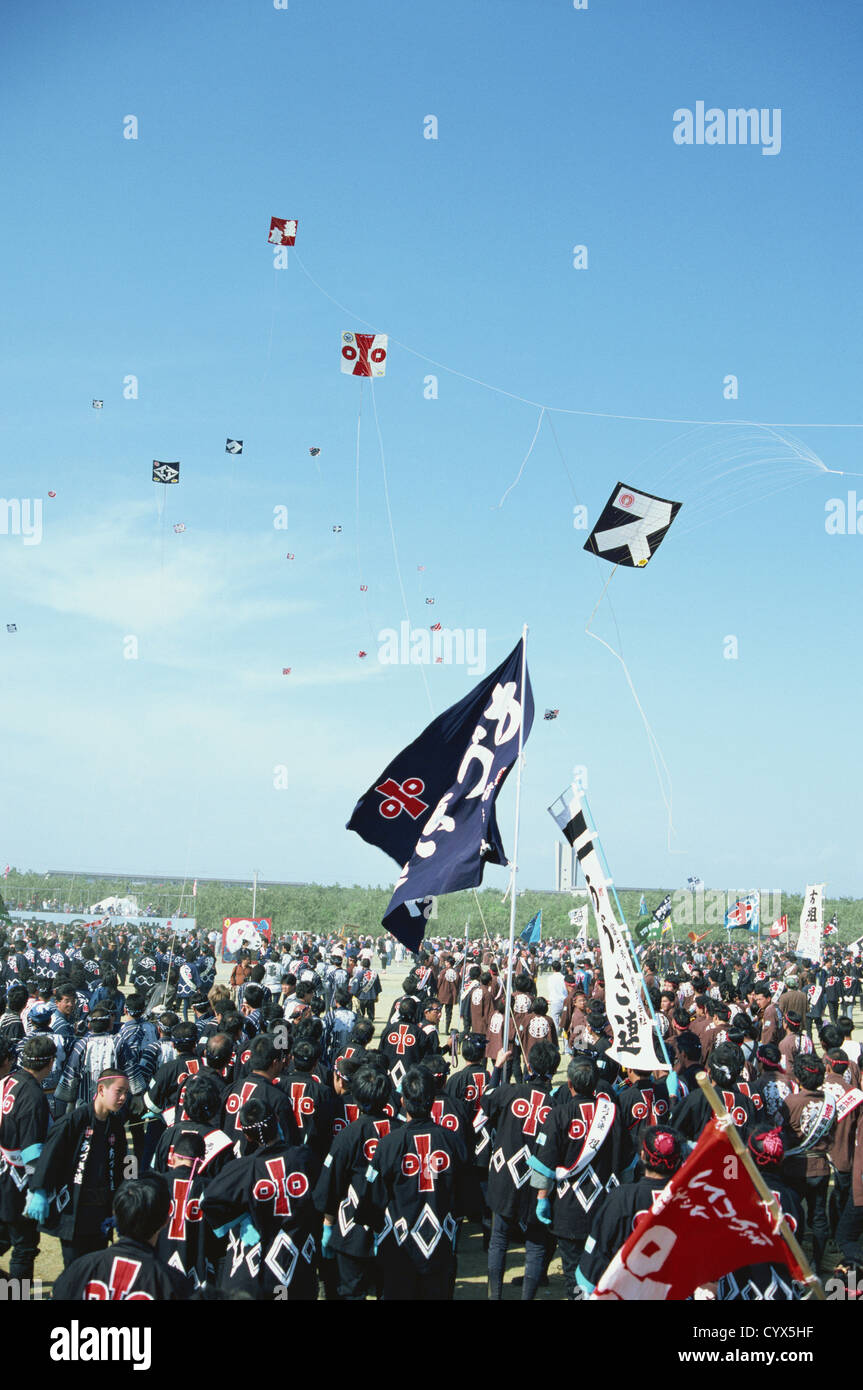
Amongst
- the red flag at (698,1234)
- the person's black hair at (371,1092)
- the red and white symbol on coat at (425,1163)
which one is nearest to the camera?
the red flag at (698,1234)

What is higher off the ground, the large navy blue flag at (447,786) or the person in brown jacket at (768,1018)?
the large navy blue flag at (447,786)

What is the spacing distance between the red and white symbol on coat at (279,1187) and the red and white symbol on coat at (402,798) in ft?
13.9

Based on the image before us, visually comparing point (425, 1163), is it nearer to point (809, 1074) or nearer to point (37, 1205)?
point (37, 1205)

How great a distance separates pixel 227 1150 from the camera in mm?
6488

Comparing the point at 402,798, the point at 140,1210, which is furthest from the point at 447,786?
the point at 140,1210

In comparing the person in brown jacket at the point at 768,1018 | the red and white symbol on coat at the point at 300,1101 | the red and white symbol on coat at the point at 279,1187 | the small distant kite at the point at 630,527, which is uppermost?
the small distant kite at the point at 630,527

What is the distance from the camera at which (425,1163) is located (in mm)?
6723

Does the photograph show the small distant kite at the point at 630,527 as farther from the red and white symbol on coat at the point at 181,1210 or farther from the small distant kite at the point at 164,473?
the small distant kite at the point at 164,473

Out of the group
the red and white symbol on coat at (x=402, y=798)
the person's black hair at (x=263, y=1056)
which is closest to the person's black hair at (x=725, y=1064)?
the red and white symbol on coat at (x=402, y=798)

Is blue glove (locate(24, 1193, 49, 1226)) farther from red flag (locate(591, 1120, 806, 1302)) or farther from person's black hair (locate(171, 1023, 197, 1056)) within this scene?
red flag (locate(591, 1120, 806, 1302))

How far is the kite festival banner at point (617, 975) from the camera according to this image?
8.09m
